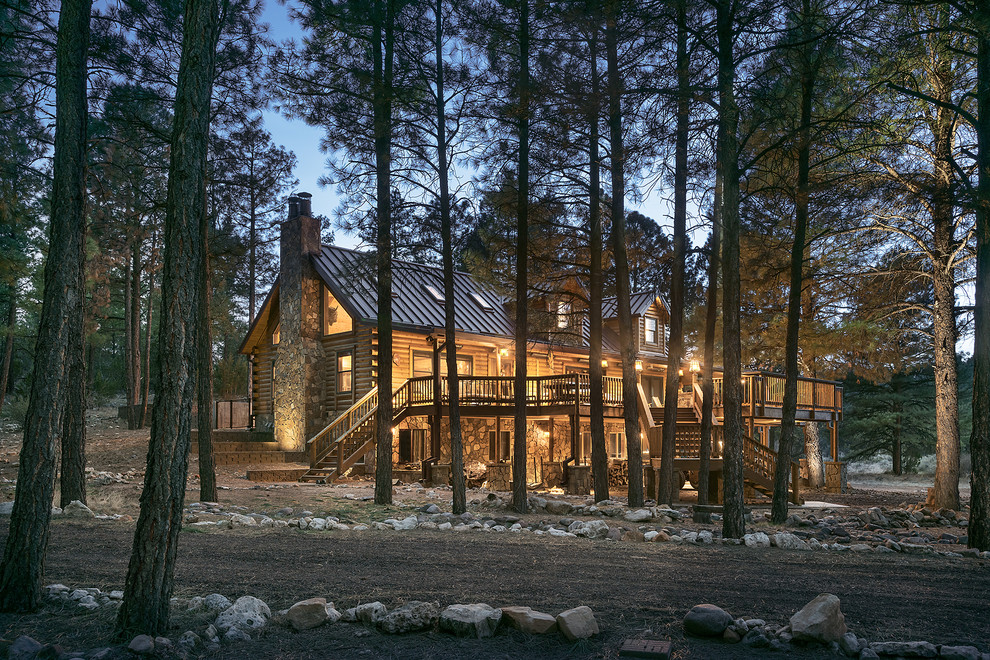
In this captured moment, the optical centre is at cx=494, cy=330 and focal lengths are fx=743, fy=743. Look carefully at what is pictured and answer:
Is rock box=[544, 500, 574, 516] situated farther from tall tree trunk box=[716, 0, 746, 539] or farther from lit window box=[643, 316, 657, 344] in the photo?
lit window box=[643, 316, 657, 344]

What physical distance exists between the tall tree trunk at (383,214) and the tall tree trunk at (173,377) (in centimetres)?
842

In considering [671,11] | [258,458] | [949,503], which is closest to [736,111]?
[671,11]

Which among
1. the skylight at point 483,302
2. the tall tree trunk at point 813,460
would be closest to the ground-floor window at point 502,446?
the skylight at point 483,302

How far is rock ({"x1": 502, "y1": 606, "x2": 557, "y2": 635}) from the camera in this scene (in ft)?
16.5

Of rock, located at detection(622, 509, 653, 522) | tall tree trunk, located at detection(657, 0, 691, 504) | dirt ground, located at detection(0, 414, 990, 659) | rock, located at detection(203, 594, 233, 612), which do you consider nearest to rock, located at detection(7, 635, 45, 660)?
dirt ground, located at detection(0, 414, 990, 659)

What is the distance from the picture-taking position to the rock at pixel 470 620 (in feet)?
16.7

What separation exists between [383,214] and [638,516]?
716 cm

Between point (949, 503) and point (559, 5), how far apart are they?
12.4 m

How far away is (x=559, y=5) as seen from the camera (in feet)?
39.3

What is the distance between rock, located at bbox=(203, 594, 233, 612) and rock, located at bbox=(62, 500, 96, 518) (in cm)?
614

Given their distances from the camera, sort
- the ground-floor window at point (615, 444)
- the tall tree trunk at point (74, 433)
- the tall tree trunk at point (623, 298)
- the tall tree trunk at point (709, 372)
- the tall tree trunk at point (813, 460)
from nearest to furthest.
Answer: the tall tree trunk at point (74, 433) < the tall tree trunk at point (709, 372) < the tall tree trunk at point (623, 298) < the tall tree trunk at point (813, 460) < the ground-floor window at point (615, 444)

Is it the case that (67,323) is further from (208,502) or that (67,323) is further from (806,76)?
(806,76)

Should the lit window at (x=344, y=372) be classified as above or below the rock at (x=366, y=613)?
above

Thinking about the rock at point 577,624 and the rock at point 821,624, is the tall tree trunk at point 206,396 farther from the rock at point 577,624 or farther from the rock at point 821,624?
the rock at point 821,624
